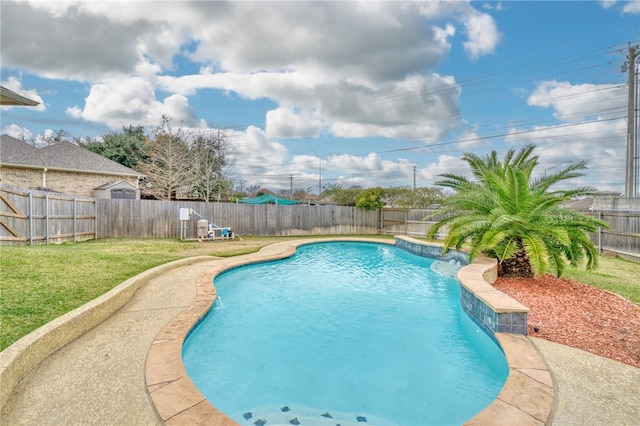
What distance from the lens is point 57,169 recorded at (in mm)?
16656

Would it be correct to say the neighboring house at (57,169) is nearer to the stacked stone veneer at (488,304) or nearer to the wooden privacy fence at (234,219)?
the wooden privacy fence at (234,219)

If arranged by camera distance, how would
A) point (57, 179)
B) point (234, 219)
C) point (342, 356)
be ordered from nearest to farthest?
point (342, 356)
point (234, 219)
point (57, 179)

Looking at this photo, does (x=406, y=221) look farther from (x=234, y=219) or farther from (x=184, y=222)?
(x=184, y=222)

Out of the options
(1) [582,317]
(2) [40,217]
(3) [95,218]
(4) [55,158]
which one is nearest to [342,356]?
(1) [582,317]

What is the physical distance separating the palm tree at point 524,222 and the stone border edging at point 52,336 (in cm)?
636

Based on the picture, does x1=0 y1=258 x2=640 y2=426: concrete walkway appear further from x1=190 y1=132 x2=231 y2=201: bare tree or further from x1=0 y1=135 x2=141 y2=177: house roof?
x1=190 y1=132 x2=231 y2=201: bare tree

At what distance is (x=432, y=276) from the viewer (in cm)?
859

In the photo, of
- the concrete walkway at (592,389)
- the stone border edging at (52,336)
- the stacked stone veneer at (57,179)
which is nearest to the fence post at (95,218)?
the stacked stone veneer at (57,179)

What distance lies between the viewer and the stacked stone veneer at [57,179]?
15633 millimetres

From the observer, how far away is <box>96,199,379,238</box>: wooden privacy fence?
44.8 ft

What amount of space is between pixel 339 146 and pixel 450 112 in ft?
27.5

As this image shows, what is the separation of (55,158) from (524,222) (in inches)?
851

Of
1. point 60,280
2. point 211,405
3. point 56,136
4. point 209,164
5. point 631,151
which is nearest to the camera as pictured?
point 211,405

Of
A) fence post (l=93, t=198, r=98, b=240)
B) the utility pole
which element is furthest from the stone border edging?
the utility pole
